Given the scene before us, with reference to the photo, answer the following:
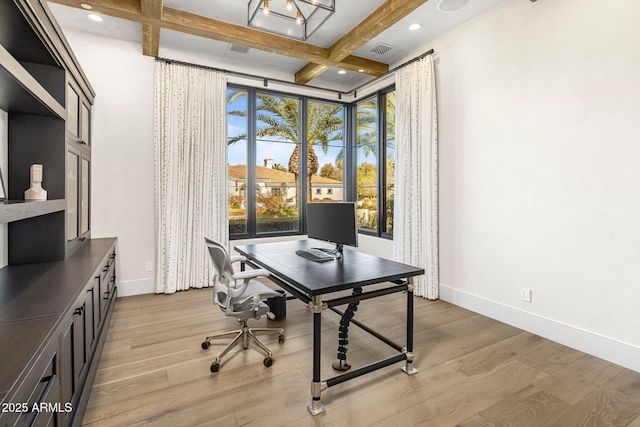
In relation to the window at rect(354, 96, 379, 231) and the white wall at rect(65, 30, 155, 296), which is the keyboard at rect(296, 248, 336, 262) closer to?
A: the window at rect(354, 96, 379, 231)

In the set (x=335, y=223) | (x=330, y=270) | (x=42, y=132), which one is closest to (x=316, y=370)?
(x=330, y=270)

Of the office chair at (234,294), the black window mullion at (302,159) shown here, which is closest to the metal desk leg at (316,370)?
the office chair at (234,294)

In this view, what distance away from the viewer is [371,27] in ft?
10.8

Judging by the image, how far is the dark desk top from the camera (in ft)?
6.57

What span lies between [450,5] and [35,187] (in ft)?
12.8

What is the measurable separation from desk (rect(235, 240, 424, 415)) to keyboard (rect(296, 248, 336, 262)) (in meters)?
0.07

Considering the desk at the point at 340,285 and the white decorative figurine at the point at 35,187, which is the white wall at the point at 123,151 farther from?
the desk at the point at 340,285

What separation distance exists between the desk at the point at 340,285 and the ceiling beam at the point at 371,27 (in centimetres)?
229

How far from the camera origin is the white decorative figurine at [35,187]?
7.02 feet

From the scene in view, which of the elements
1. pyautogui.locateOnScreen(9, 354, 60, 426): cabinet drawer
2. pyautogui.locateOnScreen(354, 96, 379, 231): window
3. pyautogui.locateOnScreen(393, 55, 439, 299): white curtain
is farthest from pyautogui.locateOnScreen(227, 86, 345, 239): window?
pyautogui.locateOnScreen(9, 354, 60, 426): cabinet drawer

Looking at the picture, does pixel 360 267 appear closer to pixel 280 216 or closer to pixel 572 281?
pixel 572 281

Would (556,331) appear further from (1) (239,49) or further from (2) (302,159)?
(1) (239,49)

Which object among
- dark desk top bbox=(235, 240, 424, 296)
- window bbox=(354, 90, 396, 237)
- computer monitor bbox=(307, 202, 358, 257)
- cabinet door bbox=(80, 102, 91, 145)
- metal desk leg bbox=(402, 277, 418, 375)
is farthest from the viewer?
window bbox=(354, 90, 396, 237)

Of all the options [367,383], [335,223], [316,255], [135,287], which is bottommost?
[367,383]
